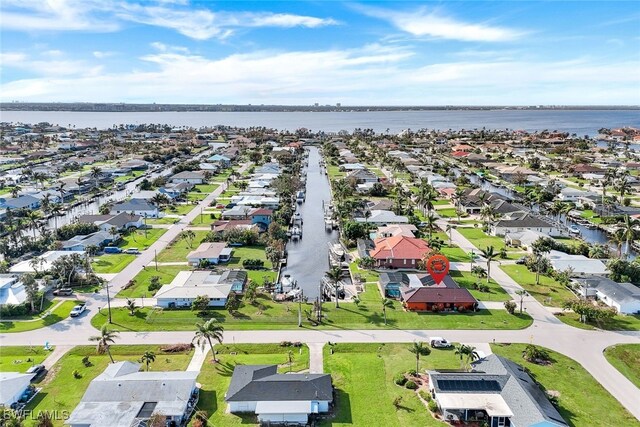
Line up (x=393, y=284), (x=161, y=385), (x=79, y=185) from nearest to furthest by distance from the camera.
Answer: (x=161, y=385) < (x=393, y=284) < (x=79, y=185)

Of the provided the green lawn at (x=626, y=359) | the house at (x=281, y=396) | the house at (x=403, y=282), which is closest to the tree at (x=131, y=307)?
the house at (x=281, y=396)

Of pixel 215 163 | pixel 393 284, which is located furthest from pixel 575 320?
pixel 215 163

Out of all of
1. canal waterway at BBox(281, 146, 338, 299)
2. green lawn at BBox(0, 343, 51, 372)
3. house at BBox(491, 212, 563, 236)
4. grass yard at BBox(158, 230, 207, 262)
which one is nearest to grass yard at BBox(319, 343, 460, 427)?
canal waterway at BBox(281, 146, 338, 299)

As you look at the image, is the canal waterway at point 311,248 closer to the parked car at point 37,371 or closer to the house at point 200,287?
the house at point 200,287

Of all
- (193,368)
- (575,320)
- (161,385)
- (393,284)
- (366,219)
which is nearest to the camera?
(161,385)

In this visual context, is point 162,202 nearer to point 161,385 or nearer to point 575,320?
point 161,385

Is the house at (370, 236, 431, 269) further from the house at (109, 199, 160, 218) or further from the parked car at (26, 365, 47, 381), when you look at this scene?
the house at (109, 199, 160, 218)
